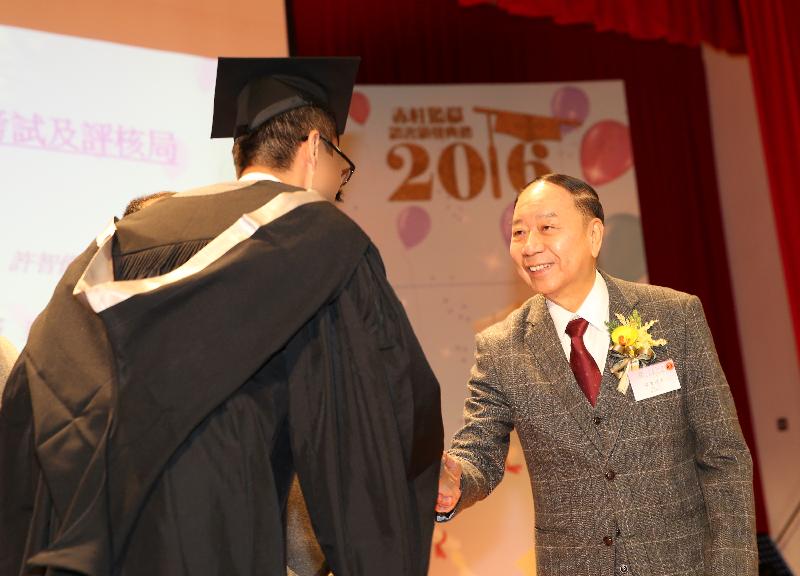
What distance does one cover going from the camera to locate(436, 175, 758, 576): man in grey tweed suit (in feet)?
8.33

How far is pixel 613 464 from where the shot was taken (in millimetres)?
2588

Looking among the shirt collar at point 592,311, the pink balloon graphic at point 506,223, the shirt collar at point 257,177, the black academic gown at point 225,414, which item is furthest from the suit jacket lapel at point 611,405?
the pink balloon graphic at point 506,223

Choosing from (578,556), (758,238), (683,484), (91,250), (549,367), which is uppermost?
(758,238)

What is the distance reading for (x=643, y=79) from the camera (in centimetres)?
773

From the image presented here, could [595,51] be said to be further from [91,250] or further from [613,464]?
[91,250]

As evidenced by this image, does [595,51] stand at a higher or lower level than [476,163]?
higher

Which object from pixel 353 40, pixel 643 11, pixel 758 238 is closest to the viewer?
pixel 643 11

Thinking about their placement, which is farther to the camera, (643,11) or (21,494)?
(643,11)

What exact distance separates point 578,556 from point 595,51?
18.7 feet

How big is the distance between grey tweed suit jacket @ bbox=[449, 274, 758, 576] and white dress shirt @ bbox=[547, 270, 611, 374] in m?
0.04

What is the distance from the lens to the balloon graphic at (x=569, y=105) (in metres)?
7.06

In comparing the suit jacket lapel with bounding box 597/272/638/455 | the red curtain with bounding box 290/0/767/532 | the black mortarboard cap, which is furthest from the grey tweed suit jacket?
the red curtain with bounding box 290/0/767/532

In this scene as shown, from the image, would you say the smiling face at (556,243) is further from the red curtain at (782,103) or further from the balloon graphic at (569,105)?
the balloon graphic at (569,105)

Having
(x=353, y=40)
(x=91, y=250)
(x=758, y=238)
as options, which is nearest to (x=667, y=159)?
(x=758, y=238)
